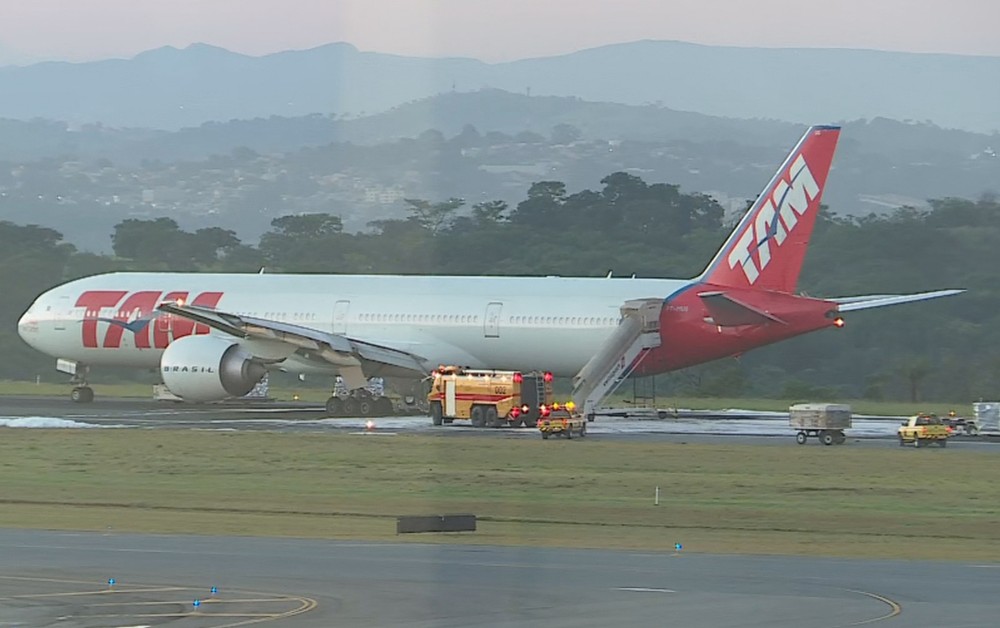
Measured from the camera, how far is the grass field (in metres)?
29.3

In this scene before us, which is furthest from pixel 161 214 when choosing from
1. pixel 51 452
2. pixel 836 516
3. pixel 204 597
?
pixel 204 597

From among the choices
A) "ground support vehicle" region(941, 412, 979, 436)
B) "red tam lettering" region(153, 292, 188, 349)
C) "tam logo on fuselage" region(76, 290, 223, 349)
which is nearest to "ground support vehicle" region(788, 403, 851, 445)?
"ground support vehicle" region(941, 412, 979, 436)

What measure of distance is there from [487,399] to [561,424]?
4775 millimetres

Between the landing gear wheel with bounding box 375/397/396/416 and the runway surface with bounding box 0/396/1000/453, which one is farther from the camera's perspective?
the landing gear wheel with bounding box 375/397/396/416

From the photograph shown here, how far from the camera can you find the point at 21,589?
20.9 metres

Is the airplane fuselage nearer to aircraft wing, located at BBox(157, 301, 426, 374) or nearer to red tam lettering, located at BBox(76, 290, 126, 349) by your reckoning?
red tam lettering, located at BBox(76, 290, 126, 349)

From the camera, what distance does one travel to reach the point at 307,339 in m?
59.2

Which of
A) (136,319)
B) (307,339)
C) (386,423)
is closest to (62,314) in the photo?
(136,319)

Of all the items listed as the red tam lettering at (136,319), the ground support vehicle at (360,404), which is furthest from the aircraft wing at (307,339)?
the red tam lettering at (136,319)

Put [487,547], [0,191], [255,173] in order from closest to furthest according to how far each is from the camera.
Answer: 1. [487,547]
2. [255,173]
3. [0,191]

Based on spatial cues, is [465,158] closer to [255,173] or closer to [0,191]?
[255,173]

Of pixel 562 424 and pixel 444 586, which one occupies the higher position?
pixel 562 424

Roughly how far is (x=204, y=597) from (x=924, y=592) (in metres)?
8.02

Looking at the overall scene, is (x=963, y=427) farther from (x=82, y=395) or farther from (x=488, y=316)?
(x=82, y=395)
